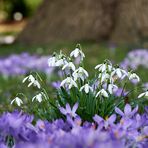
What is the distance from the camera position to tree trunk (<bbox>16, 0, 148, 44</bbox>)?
15.4 meters

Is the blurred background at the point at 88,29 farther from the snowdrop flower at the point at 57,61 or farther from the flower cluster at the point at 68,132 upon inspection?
the flower cluster at the point at 68,132

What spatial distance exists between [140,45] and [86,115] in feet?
32.4

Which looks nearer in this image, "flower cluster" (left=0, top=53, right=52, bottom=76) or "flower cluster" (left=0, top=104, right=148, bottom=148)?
"flower cluster" (left=0, top=104, right=148, bottom=148)

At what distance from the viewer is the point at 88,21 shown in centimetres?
1650

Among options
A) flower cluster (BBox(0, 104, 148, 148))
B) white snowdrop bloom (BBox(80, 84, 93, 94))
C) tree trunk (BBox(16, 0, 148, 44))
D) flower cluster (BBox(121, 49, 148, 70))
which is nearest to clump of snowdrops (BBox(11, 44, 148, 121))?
white snowdrop bloom (BBox(80, 84, 93, 94))

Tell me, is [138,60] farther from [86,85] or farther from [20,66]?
[86,85]

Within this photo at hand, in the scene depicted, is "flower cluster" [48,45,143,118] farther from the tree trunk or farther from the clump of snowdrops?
the tree trunk

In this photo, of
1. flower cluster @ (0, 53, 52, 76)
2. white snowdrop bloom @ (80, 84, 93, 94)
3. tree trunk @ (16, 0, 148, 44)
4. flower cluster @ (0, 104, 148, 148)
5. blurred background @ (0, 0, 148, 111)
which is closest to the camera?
flower cluster @ (0, 104, 148, 148)

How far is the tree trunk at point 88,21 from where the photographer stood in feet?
50.4

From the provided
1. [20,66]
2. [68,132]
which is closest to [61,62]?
[68,132]

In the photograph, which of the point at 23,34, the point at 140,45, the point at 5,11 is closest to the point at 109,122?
the point at 140,45

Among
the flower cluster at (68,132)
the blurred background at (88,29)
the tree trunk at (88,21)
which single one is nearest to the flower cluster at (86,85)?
the flower cluster at (68,132)

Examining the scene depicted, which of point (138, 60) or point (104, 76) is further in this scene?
point (138, 60)

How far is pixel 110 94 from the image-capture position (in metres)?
3.80
